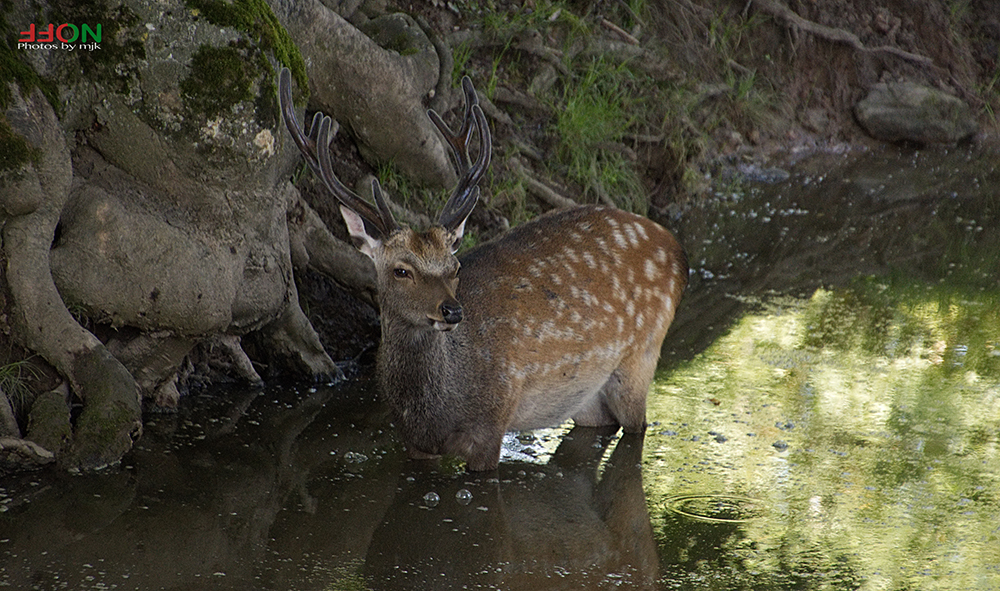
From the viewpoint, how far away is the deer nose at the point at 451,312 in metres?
4.35

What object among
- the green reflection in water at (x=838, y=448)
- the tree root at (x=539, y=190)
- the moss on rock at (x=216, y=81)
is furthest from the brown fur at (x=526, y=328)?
the tree root at (x=539, y=190)

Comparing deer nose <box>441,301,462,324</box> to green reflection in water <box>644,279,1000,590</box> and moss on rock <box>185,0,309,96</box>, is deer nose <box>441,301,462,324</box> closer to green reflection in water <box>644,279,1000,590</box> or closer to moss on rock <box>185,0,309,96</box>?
green reflection in water <box>644,279,1000,590</box>

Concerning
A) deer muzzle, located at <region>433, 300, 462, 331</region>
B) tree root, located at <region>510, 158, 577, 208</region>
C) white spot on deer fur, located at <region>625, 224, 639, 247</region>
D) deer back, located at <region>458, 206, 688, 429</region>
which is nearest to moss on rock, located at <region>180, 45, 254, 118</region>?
deer back, located at <region>458, 206, 688, 429</region>

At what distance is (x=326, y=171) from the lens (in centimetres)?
458

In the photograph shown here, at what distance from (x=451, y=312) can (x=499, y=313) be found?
23.4 inches

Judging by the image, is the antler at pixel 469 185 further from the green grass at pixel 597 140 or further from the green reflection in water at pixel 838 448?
the green grass at pixel 597 140

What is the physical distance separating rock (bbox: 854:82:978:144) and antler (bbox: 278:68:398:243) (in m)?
9.53

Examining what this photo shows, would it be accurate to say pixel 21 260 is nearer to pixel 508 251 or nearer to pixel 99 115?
pixel 99 115

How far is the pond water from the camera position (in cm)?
380

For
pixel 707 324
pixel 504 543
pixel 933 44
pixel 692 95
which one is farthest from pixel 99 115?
pixel 933 44

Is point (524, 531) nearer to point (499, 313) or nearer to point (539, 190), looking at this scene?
point (499, 313)

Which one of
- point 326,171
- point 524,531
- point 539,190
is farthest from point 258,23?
point 539,190

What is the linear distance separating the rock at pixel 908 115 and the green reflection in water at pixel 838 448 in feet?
19.5

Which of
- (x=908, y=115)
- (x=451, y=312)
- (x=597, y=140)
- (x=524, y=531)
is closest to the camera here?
(x=524, y=531)
